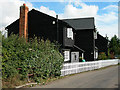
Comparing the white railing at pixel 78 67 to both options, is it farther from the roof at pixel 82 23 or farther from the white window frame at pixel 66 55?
the roof at pixel 82 23

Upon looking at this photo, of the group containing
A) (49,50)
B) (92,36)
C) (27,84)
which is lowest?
(27,84)

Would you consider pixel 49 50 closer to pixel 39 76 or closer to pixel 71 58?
pixel 39 76

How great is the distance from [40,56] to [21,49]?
163cm

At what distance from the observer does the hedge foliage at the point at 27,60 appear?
8070 millimetres

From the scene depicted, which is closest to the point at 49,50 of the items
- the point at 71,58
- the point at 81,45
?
the point at 71,58

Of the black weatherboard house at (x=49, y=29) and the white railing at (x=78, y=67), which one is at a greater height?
the black weatherboard house at (x=49, y=29)

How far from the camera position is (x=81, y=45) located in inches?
1198

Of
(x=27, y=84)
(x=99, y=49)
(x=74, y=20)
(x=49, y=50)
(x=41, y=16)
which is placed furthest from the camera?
(x=99, y=49)

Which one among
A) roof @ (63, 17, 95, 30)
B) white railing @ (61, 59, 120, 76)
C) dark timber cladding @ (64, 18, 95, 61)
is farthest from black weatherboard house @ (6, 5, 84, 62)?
roof @ (63, 17, 95, 30)

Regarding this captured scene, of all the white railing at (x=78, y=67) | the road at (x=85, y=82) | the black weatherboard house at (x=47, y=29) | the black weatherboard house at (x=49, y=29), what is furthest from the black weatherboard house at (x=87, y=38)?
the road at (x=85, y=82)

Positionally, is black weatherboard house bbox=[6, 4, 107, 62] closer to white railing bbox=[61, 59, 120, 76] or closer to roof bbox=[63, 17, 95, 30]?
white railing bbox=[61, 59, 120, 76]

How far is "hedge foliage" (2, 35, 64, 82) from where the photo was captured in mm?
8070

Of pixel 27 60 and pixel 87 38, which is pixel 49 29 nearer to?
pixel 87 38

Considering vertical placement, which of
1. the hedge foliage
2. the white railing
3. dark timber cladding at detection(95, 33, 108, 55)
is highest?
dark timber cladding at detection(95, 33, 108, 55)
